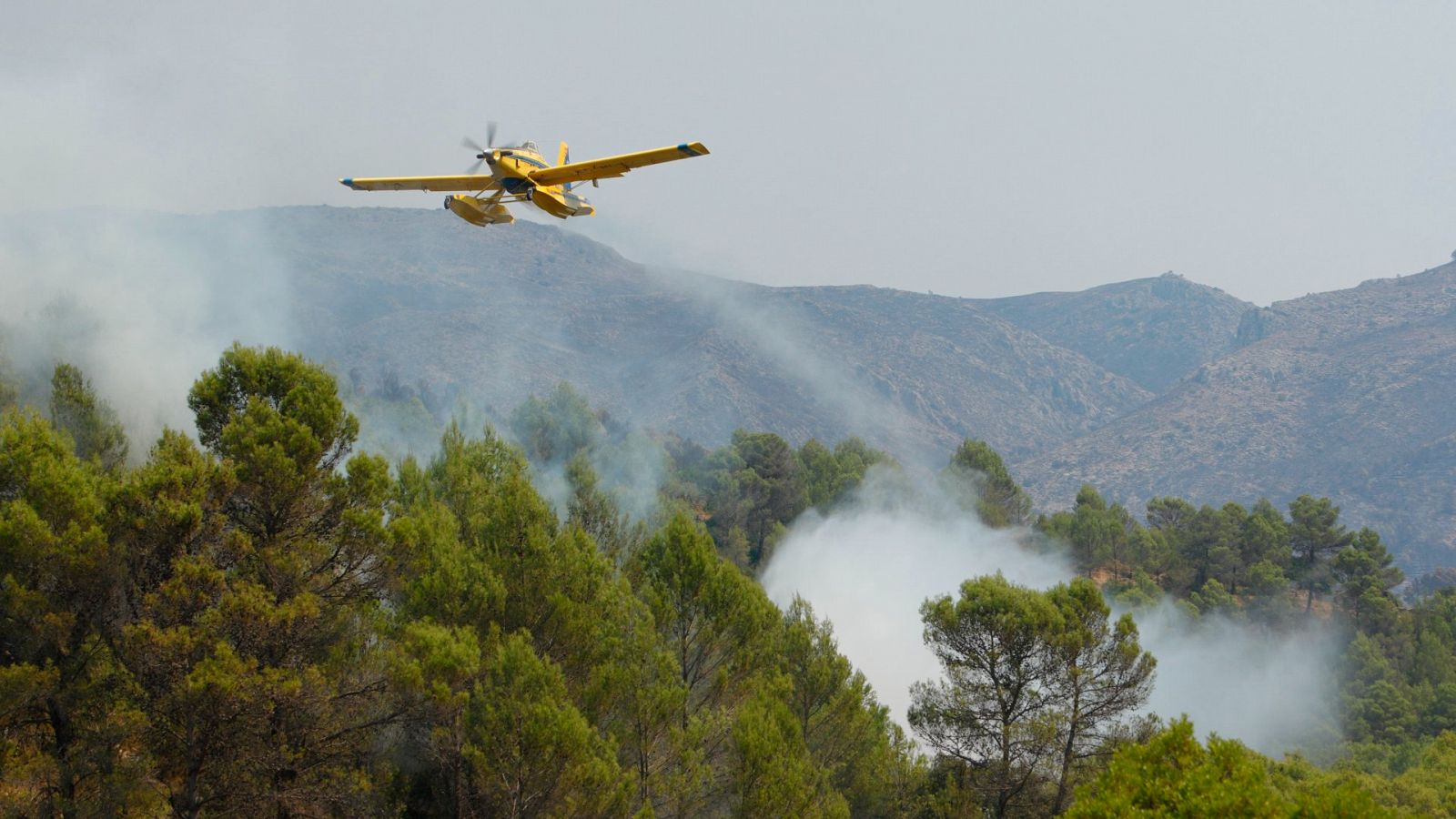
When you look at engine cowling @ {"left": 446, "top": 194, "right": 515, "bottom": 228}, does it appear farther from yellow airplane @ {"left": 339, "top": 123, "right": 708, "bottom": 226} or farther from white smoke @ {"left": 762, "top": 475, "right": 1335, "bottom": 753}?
white smoke @ {"left": 762, "top": 475, "right": 1335, "bottom": 753}

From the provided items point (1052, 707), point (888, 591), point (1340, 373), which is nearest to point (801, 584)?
point (888, 591)

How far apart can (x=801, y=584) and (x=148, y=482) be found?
45.7m

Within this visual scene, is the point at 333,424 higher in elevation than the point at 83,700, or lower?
higher

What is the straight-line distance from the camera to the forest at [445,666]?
15.4m

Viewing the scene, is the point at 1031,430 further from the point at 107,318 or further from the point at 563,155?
the point at 563,155

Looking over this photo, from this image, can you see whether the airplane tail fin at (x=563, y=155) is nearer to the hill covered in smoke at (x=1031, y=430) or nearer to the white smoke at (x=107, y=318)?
the white smoke at (x=107, y=318)

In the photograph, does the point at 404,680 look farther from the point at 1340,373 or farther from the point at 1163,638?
the point at 1340,373

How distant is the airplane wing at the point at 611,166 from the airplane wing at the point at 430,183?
198 cm

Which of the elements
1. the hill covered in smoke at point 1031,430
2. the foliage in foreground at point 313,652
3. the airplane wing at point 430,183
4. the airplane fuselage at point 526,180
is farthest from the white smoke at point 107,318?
the foliage in foreground at point 313,652

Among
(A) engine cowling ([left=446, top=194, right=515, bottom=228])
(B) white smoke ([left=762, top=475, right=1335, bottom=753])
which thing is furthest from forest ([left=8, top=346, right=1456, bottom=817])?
(B) white smoke ([left=762, top=475, right=1335, bottom=753])

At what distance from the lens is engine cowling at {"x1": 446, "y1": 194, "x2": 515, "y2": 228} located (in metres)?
28.4

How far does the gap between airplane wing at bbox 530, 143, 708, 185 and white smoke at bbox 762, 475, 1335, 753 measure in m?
32.4

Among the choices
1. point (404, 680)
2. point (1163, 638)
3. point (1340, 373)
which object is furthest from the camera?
point (1340, 373)

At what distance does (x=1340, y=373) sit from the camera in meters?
155
